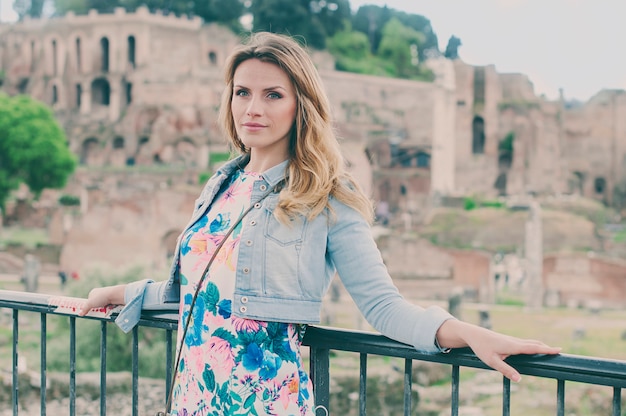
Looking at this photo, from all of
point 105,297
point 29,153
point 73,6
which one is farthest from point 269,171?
point 73,6

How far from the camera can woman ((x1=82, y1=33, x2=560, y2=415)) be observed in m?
2.38

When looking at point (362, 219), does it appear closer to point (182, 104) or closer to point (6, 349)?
point (6, 349)

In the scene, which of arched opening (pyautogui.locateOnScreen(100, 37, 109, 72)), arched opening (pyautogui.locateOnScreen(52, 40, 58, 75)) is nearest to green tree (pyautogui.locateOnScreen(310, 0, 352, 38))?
arched opening (pyautogui.locateOnScreen(100, 37, 109, 72))

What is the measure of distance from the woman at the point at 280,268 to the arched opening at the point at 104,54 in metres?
44.3

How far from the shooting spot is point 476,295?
94.7 feet

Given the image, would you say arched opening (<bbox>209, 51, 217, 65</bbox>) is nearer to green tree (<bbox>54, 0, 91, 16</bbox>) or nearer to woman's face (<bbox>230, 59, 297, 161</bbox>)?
green tree (<bbox>54, 0, 91, 16</bbox>)

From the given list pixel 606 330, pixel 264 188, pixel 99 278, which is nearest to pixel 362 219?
pixel 264 188

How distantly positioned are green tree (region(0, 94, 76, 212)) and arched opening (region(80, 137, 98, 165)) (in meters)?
4.85

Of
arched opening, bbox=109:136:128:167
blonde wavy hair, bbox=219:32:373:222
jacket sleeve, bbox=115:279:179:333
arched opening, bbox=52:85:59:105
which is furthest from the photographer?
arched opening, bbox=52:85:59:105

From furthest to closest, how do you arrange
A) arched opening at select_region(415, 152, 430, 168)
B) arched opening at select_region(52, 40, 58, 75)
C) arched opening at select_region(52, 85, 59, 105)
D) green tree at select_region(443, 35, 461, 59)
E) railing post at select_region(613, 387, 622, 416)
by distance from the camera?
green tree at select_region(443, 35, 461, 59)
arched opening at select_region(52, 40, 58, 75)
arched opening at select_region(52, 85, 59, 105)
arched opening at select_region(415, 152, 430, 168)
railing post at select_region(613, 387, 622, 416)

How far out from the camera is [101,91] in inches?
A: 1793

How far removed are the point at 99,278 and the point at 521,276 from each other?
17182mm

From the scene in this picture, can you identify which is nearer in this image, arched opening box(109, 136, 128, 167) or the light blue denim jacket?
the light blue denim jacket

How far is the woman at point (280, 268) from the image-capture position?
2.38 metres
